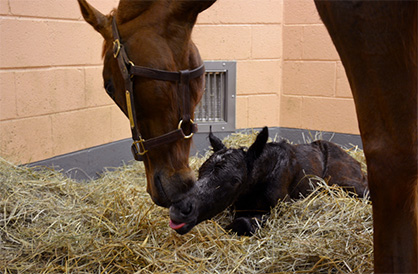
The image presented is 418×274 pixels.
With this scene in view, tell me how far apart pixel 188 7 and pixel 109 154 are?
2984 mm

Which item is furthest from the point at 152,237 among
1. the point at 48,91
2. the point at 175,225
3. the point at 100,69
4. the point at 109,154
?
the point at 100,69

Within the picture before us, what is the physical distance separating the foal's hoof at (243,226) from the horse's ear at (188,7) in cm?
149

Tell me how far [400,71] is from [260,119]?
415cm

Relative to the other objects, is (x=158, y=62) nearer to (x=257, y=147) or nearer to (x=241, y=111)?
(x=257, y=147)

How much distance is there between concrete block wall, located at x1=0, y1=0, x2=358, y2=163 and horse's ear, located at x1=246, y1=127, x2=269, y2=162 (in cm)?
188

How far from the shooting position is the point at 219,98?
523 centimetres

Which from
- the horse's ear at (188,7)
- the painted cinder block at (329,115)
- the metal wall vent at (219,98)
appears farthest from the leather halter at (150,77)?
the painted cinder block at (329,115)

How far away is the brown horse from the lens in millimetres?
Answer: 1334

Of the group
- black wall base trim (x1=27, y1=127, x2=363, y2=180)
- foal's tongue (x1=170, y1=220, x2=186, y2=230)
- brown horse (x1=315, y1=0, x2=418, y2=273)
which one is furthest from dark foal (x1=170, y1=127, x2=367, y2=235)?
brown horse (x1=315, y1=0, x2=418, y2=273)

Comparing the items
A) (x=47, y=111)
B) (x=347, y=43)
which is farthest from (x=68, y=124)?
(x=347, y=43)

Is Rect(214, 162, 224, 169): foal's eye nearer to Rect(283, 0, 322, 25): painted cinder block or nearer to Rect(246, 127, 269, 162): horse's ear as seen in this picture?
Rect(246, 127, 269, 162): horse's ear

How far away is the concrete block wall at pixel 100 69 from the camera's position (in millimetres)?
3564

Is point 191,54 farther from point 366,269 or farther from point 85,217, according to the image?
point 85,217

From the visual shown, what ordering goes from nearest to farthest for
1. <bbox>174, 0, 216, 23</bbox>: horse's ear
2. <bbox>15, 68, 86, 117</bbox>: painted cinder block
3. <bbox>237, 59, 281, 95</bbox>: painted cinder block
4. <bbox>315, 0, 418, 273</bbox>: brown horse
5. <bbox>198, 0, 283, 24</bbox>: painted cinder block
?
<bbox>315, 0, 418, 273</bbox>: brown horse → <bbox>174, 0, 216, 23</bbox>: horse's ear → <bbox>15, 68, 86, 117</bbox>: painted cinder block → <bbox>198, 0, 283, 24</bbox>: painted cinder block → <bbox>237, 59, 281, 95</bbox>: painted cinder block
